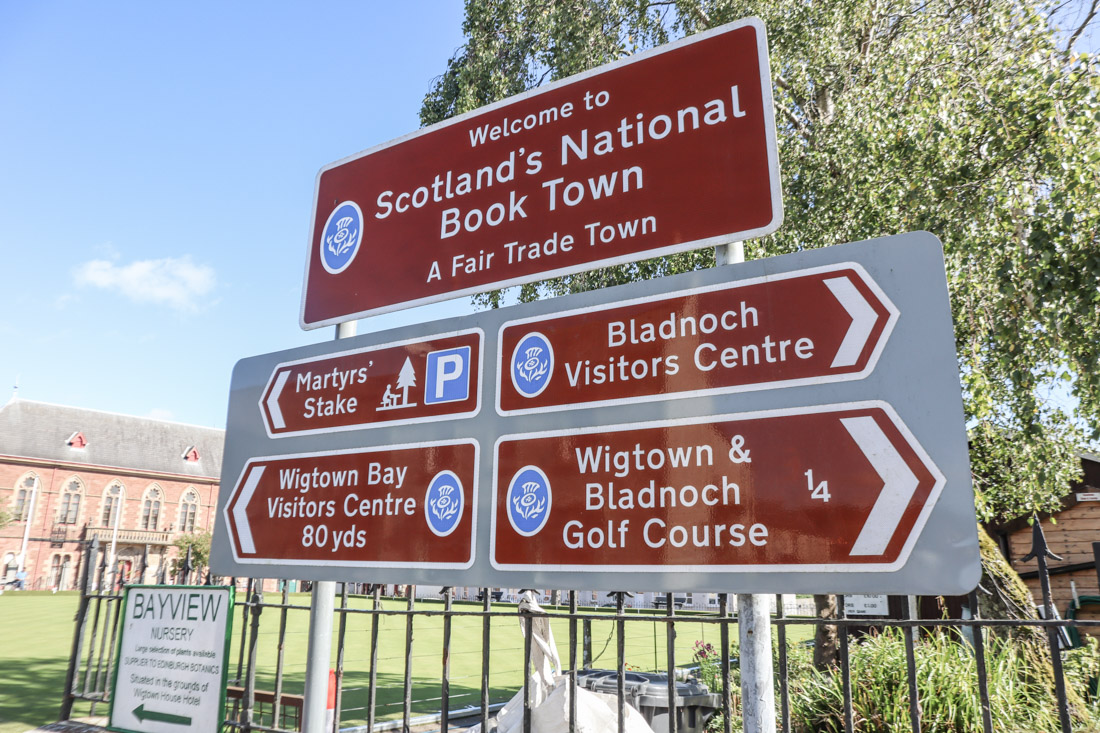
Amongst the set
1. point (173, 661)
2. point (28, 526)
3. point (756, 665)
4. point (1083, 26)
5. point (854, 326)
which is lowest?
point (173, 661)

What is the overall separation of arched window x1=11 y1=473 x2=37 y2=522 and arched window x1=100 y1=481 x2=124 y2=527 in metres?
4.51

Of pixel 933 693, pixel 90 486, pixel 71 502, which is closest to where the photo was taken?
pixel 933 693

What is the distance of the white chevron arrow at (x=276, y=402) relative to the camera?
282cm

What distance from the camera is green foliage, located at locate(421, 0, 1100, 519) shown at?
5781 mm

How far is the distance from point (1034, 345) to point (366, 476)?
737cm

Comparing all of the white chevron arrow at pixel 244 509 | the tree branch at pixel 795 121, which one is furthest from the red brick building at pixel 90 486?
the white chevron arrow at pixel 244 509

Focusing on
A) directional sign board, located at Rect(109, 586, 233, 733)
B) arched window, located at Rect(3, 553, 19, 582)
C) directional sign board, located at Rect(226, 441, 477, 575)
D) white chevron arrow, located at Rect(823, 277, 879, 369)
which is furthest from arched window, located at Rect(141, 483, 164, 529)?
white chevron arrow, located at Rect(823, 277, 879, 369)

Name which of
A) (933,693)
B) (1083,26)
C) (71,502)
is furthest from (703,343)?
(71,502)

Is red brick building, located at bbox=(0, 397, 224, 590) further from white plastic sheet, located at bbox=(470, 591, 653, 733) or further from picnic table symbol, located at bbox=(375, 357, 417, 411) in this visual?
picnic table symbol, located at bbox=(375, 357, 417, 411)

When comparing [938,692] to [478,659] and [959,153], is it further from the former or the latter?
[478,659]

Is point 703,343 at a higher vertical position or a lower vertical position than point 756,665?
higher

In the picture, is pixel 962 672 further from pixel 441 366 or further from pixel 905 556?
pixel 441 366

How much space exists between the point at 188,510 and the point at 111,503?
5606mm

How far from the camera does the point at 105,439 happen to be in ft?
168
